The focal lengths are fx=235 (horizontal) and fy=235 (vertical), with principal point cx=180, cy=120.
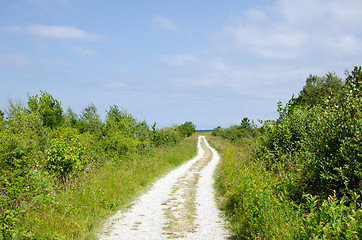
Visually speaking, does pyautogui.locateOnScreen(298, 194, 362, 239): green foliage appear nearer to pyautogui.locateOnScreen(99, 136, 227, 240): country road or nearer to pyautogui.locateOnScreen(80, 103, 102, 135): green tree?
pyautogui.locateOnScreen(99, 136, 227, 240): country road

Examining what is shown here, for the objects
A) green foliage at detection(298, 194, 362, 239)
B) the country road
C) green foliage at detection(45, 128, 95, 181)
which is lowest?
the country road

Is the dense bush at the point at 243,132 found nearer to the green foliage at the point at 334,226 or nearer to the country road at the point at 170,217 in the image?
the country road at the point at 170,217

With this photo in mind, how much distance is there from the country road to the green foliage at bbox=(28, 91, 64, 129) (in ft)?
63.4

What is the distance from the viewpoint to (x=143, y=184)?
1130 centimetres

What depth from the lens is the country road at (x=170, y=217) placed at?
236 inches

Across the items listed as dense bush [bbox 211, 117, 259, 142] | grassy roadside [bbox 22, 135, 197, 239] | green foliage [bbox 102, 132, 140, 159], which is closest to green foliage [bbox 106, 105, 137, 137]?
green foliage [bbox 102, 132, 140, 159]

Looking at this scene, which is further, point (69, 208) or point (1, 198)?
point (69, 208)

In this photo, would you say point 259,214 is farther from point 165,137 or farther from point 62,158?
point 165,137

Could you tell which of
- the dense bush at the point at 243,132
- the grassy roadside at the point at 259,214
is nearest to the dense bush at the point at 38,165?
the grassy roadside at the point at 259,214

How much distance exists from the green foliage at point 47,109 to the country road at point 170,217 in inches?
760

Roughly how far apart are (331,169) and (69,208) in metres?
6.72

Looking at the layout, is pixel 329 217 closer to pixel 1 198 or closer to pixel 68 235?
pixel 68 235

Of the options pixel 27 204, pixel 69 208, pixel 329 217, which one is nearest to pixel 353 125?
pixel 329 217

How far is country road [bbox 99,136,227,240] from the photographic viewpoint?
5988 millimetres
